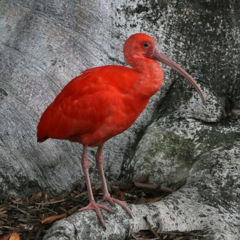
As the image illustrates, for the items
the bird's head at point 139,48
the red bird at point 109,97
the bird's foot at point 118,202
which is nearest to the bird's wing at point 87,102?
the red bird at point 109,97

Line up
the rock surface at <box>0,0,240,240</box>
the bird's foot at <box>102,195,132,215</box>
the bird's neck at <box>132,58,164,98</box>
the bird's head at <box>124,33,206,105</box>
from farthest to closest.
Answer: the rock surface at <box>0,0,240,240</box>, the bird's foot at <box>102,195,132,215</box>, the bird's head at <box>124,33,206,105</box>, the bird's neck at <box>132,58,164,98</box>

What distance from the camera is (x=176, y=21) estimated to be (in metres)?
4.88

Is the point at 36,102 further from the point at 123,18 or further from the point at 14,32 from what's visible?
the point at 123,18

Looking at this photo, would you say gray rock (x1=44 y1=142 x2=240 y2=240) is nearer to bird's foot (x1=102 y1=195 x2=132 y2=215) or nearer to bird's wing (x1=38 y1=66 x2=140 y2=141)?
bird's foot (x1=102 y1=195 x2=132 y2=215)

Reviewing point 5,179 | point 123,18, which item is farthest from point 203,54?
point 5,179

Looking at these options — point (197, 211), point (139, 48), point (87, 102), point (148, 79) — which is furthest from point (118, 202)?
point (139, 48)

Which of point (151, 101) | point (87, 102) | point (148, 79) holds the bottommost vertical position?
point (87, 102)

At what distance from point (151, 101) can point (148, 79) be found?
124 cm

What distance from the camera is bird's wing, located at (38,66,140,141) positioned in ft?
12.2

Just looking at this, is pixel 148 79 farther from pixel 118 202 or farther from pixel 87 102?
pixel 118 202

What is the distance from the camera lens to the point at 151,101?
4965 mm

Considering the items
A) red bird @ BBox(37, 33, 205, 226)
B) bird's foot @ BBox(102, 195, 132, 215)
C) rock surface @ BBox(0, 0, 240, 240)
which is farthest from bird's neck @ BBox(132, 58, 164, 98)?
rock surface @ BBox(0, 0, 240, 240)

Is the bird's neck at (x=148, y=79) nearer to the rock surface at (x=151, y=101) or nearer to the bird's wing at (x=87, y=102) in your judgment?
the bird's wing at (x=87, y=102)

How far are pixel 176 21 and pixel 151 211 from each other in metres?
1.86
